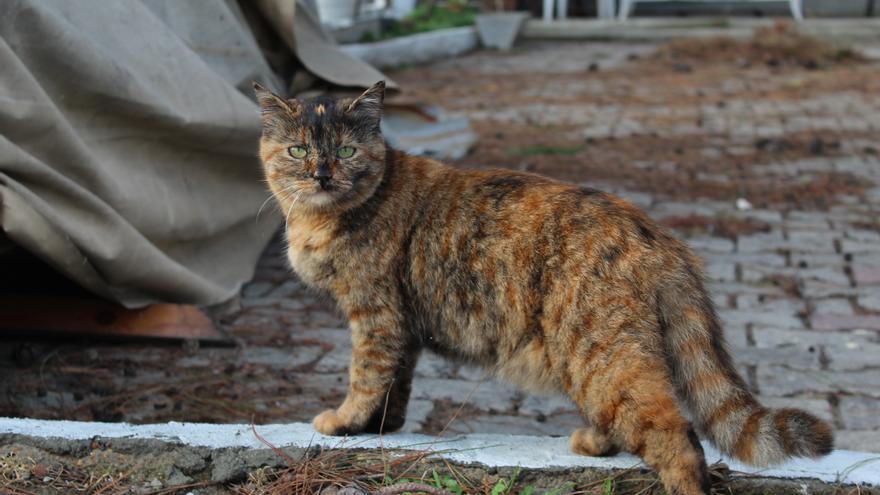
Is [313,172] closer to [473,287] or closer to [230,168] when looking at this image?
[473,287]

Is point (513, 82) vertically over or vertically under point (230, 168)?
under

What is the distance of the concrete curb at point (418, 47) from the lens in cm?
1279

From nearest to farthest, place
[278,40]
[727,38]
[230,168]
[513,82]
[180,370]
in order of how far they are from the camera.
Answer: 1. [180,370]
2. [230,168]
3. [278,40]
4. [513,82]
5. [727,38]

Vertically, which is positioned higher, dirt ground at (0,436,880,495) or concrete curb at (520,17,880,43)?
dirt ground at (0,436,880,495)

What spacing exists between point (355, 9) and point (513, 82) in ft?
9.01

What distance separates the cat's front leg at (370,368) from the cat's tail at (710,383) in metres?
0.89

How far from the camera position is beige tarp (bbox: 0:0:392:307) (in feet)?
12.5

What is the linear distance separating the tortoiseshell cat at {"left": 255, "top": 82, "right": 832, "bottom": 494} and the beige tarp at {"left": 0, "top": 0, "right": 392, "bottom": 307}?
962 mm

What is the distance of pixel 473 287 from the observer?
10.2 ft

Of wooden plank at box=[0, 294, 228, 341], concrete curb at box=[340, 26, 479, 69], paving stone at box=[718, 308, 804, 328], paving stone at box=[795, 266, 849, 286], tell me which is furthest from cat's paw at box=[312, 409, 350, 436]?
concrete curb at box=[340, 26, 479, 69]

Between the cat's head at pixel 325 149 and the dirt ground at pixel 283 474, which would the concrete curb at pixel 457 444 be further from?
the cat's head at pixel 325 149

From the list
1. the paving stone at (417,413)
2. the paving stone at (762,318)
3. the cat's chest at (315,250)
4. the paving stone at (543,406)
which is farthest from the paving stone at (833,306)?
the cat's chest at (315,250)

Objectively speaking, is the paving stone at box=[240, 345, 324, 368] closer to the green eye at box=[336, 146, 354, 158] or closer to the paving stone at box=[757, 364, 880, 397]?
the green eye at box=[336, 146, 354, 158]

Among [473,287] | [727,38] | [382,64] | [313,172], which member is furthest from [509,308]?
[727,38]
